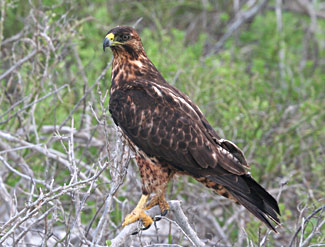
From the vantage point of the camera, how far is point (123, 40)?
4340mm

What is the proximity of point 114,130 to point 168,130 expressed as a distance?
1.54 feet

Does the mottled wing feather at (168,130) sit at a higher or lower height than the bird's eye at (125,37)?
lower

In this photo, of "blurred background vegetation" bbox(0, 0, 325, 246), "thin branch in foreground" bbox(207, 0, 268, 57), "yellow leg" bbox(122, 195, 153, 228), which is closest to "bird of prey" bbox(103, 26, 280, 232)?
"yellow leg" bbox(122, 195, 153, 228)

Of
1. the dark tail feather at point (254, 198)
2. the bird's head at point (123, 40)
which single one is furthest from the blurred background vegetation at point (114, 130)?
the bird's head at point (123, 40)

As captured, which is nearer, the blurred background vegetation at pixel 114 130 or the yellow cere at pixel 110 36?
the yellow cere at pixel 110 36

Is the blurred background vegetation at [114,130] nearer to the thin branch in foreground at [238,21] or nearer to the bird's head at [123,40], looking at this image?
the thin branch in foreground at [238,21]

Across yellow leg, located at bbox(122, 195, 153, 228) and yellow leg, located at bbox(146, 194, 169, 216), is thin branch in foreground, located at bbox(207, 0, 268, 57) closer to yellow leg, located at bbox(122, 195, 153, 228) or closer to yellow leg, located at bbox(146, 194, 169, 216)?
yellow leg, located at bbox(146, 194, 169, 216)

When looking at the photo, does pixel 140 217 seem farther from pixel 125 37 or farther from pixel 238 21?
pixel 238 21

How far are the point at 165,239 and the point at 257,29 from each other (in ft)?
13.8

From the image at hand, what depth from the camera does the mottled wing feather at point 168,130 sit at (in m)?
4.09

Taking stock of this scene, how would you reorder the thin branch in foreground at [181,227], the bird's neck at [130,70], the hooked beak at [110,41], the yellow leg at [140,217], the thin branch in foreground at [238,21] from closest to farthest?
the thin branch in foreground at [181,227]
the yellow leg at [140,217]
the hooked beak at [110,41]
the bird's neck at [130,70]
the thin branch in foreground at [238,21]

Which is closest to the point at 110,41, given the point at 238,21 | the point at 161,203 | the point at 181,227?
the point at 161,203

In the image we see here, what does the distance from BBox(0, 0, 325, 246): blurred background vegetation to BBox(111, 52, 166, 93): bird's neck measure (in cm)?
16

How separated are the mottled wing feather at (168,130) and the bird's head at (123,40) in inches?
12.6
